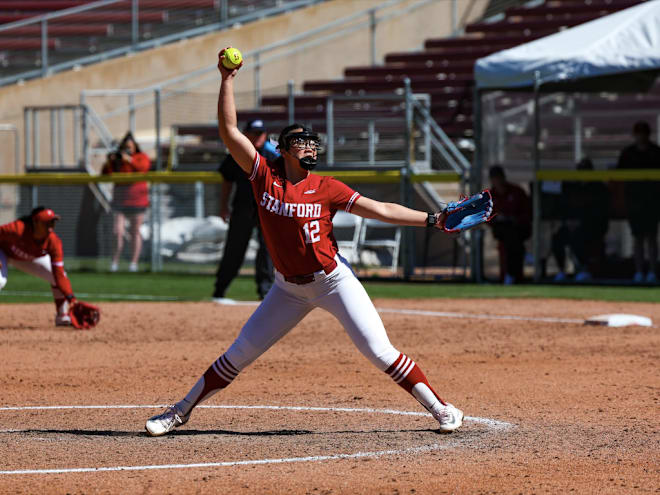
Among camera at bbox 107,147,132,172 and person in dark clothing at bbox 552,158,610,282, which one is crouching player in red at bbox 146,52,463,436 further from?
camera at bbox 107,147,132,172

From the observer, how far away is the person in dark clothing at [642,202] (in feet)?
49.8

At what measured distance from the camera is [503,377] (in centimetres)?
855

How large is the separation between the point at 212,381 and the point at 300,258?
893mm

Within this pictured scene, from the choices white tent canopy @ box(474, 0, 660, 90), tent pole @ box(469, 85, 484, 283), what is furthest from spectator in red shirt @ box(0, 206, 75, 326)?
white tent canopy @ box(474, 0, 660, 90)

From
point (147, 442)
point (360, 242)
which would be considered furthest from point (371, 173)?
point (147, 442)

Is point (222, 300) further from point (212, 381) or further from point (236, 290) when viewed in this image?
point (212, 381)

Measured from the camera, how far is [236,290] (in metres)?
15.3

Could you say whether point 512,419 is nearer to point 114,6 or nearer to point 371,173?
point 371,173

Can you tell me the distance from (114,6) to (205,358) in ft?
56.2

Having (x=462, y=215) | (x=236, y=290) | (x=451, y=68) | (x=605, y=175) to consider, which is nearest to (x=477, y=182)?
(x=605, y=175)

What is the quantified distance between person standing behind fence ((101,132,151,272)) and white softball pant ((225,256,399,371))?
12321 mm

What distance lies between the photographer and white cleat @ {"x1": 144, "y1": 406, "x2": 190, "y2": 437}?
6.40 m

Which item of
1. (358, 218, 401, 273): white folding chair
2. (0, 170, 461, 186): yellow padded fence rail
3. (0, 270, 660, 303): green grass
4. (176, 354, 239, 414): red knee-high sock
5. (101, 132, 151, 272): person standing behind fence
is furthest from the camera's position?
(101, 132, 151, 272): person standing behind fence

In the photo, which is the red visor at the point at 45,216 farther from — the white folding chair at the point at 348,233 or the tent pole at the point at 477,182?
the white folding chair at the point at 348,233
